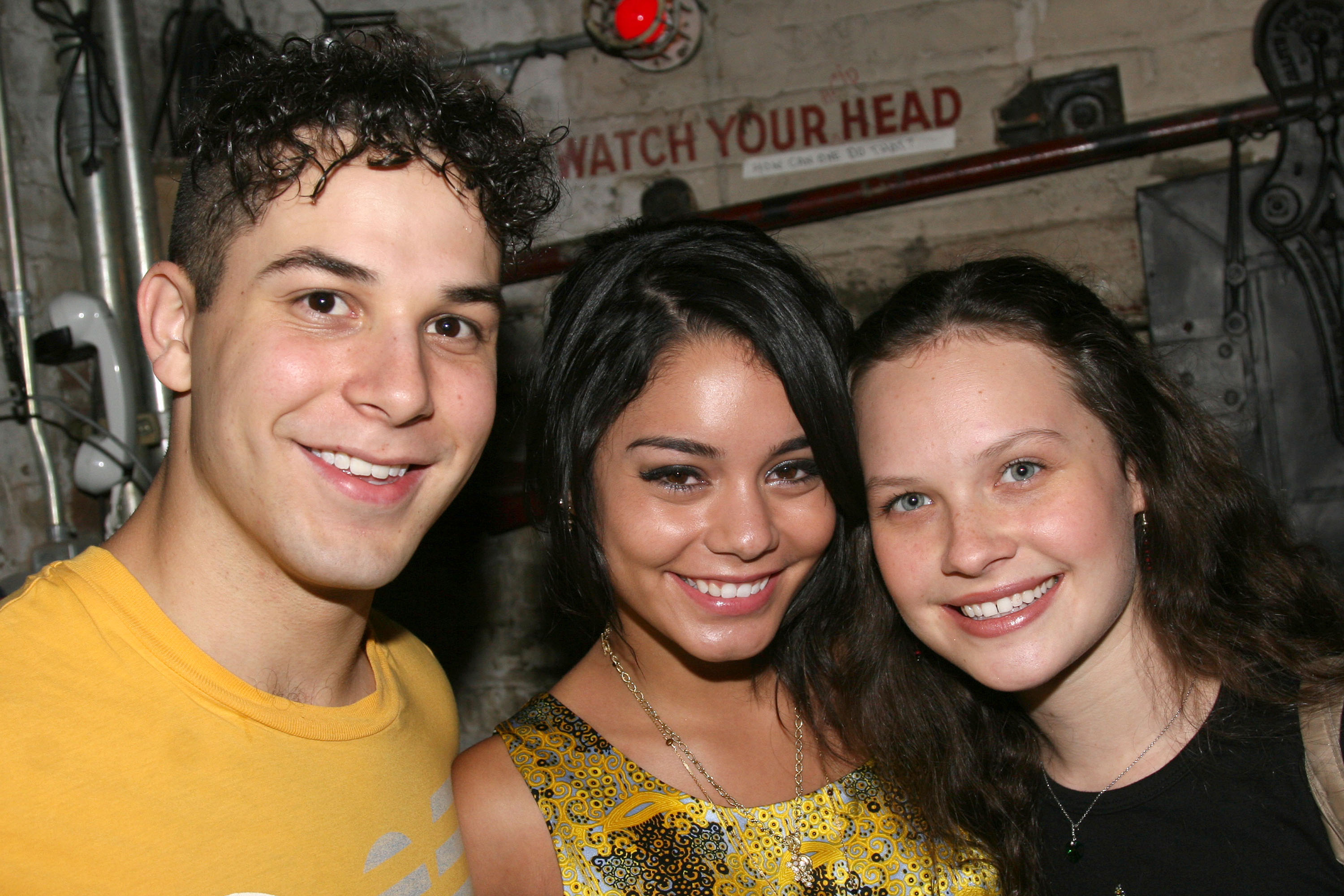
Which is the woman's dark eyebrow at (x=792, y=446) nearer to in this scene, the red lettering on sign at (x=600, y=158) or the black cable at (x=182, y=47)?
the red lettering on sign at (x=600, y=158)

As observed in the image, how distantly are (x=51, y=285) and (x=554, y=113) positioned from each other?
156 centimetres

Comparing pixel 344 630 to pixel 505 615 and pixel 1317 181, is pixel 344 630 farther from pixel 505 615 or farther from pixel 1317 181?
pixel 1317 181

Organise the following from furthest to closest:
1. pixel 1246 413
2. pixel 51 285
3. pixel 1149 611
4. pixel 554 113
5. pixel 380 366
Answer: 1. pixel 554 113
2. pixel 1246 413
3. pixel 51 285
4. pixel 1149 611
5. pixel 380 366

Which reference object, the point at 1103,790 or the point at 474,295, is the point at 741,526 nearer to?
the point at 474,295

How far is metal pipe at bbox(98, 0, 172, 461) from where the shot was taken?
8.21 feet

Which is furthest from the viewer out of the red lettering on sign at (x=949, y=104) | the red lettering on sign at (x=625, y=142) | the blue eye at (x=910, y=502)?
the red lettering on sign at (x=625, y=142)

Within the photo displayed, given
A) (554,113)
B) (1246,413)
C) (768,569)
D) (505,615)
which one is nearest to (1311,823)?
(768,569)

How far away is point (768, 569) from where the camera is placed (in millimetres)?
1662

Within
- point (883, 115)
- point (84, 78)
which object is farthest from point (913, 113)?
point (84, 78)

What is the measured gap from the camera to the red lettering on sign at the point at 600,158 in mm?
3148

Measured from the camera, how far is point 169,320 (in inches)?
52.7

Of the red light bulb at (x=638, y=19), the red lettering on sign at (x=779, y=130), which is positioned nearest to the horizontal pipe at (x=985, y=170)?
the red lettering on sign at (x=779, y=130)

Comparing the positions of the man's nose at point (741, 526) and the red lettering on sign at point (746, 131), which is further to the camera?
the red lettering on sign at point (746, 131)

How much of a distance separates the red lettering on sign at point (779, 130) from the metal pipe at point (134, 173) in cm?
181
